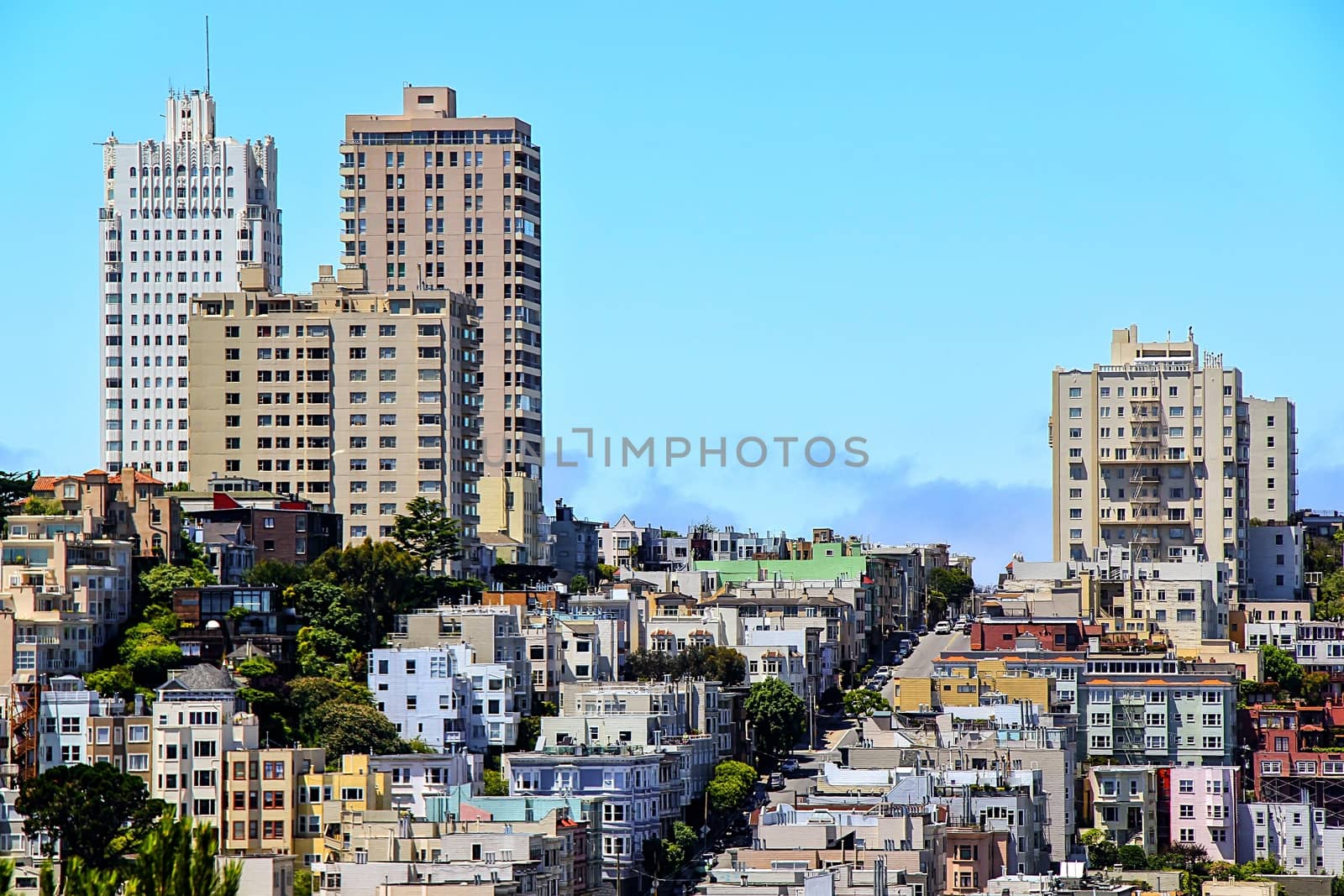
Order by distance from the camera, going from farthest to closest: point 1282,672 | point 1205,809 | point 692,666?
point 1282,672 < point 692,666 < point 1205,809

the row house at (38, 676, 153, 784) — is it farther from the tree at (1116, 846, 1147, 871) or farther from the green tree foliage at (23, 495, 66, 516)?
the tree at (1116, 846, 1147, 871)

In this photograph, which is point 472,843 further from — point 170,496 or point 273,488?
point 273,488

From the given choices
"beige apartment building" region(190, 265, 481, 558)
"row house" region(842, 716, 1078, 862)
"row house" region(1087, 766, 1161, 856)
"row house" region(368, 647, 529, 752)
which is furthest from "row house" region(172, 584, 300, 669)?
"row house" region(1087, 766, 1161, 856)

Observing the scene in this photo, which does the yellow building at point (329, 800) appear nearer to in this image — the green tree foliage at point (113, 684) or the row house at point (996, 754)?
the green tree foliage at point (113, 684)

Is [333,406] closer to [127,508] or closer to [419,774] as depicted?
[127,508]

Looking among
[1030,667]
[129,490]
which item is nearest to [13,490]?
[129,490]

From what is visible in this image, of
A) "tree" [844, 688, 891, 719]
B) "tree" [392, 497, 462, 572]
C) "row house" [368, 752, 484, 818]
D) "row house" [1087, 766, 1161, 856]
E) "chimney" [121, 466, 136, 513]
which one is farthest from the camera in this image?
"tree" [392, 497, 462, 572]

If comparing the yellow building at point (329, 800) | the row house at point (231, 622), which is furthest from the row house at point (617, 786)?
the row house at point (231, 622)
